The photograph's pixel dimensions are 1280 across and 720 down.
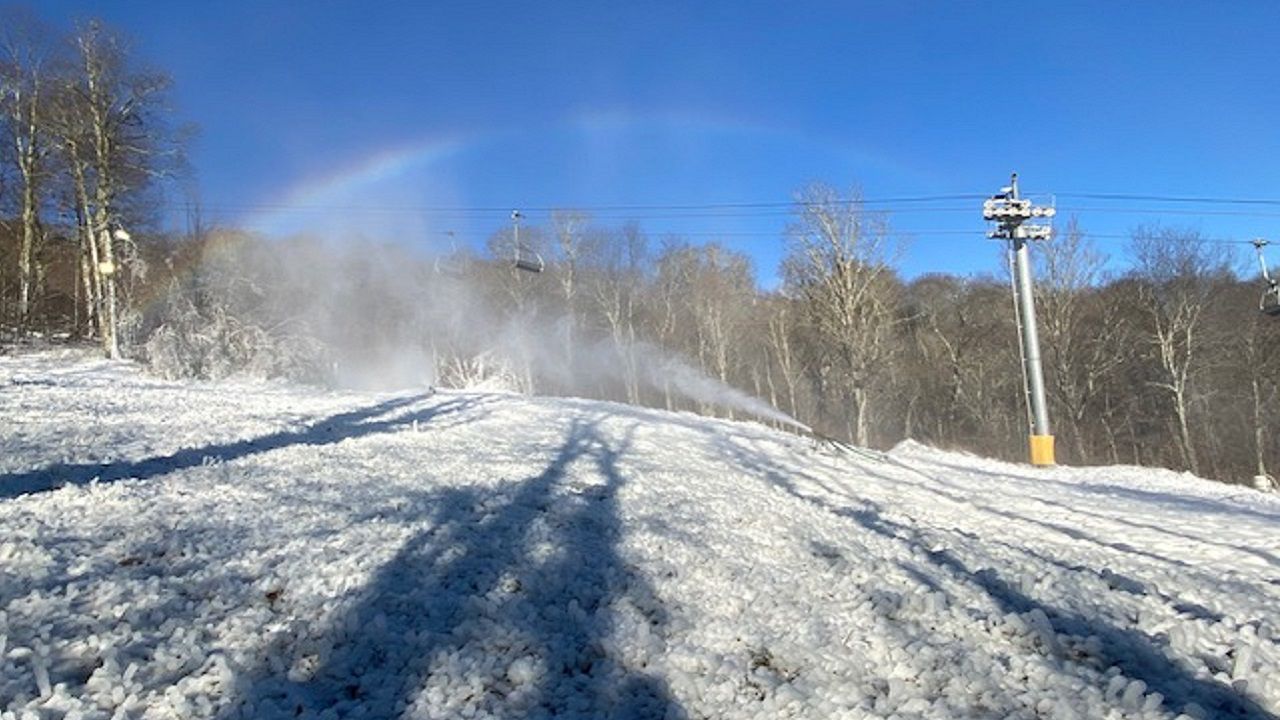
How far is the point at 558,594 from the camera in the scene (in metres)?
5.45

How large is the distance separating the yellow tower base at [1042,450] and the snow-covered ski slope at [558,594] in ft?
34.6

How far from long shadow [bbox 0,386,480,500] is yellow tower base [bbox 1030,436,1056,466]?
55.4ft

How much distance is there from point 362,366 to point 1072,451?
4262cm

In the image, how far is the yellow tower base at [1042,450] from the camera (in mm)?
21141

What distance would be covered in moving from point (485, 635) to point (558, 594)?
3.13 ft

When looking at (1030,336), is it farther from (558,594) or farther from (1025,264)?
(558,594)

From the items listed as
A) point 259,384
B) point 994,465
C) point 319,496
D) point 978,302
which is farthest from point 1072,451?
point 319,496

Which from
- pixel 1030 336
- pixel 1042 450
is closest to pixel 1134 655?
pixel 1042 450

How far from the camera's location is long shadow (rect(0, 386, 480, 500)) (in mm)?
7155

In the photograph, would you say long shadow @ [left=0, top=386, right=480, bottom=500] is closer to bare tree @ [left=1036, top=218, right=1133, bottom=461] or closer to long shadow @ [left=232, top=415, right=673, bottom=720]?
long shadow @ [left=232, top=415, right=673, bottom=720]

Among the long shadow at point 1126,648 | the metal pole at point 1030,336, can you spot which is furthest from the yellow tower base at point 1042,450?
the long shadow at point 1126,648

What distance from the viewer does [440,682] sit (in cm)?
394

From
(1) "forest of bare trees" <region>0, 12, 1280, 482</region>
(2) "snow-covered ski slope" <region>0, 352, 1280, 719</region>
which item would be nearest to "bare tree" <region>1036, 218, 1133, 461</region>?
(1) "forest of bare trees" <region>0, 12, 1280, 482</region>

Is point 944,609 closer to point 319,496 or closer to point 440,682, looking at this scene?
point 440,682
